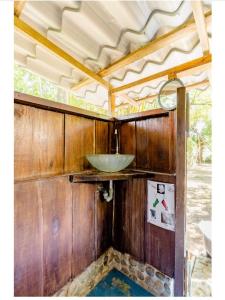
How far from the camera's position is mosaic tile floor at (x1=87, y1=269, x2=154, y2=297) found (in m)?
1.75

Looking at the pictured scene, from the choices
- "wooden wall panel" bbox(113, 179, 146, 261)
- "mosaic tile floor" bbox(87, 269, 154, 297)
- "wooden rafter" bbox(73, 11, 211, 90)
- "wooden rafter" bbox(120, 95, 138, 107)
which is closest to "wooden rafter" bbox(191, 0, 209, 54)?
"wooden rafter" bbox(73, 11, 211, 90)

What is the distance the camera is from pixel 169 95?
1.79 metres

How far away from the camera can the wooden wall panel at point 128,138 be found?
1978mm

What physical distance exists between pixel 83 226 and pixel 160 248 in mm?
804

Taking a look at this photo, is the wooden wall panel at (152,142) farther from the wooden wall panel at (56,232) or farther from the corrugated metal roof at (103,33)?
the wooden wall panel at (56,232)

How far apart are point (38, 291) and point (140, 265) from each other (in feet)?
3.47

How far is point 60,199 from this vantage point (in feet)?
4.81

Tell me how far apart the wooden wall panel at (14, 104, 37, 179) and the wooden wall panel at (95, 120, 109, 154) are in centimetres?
76

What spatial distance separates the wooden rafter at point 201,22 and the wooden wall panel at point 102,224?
1.71 meters

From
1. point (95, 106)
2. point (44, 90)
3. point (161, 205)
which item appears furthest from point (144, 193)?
point (44, 90)

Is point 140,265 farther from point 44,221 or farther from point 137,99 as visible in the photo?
point 137,99

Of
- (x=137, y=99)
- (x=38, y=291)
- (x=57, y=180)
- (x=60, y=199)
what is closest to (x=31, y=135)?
(x=57, y=180)
